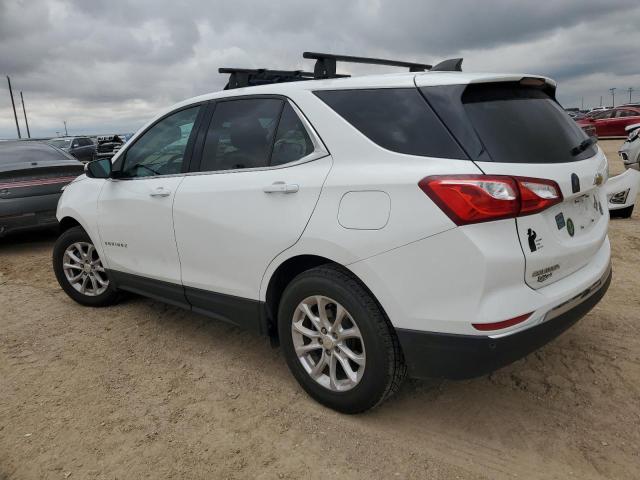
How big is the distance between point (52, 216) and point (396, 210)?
6.35 meters

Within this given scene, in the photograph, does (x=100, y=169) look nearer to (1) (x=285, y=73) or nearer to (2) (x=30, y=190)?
(1) (x=285, y=73)

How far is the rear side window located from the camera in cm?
244

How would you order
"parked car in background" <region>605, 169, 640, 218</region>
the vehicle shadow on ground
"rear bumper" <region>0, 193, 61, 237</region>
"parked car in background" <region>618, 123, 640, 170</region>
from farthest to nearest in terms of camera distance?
"parked car in background" <region>618, 123, 640, 170</region>
the vehicle shadow on ground
"rear bumper" <region>0, 193, 61, 237</region>
"parked car in background" <region>605, 169, 640, 218</region>

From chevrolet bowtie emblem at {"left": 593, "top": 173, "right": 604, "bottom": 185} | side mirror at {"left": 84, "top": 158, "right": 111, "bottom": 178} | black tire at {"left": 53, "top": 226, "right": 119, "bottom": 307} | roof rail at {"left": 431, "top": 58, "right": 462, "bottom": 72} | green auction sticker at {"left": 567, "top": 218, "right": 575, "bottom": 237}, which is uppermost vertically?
roof rail at {"left": 431, "top": 58, "right": 462, "bottom": 72}

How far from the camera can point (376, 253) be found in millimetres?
2480

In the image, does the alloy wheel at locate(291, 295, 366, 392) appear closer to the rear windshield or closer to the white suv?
the white suv

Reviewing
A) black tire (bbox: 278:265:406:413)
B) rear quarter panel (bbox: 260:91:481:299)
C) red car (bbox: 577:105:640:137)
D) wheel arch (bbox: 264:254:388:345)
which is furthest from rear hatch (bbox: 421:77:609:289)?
red car (bbox: 577:105:640:137)

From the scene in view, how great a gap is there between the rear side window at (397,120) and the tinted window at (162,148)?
131 cm

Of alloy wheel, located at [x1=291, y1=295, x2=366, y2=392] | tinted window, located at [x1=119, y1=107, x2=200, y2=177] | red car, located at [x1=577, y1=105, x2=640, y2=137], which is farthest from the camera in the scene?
red car, located at [x1=577, y1=105, x2=640, y2=137]

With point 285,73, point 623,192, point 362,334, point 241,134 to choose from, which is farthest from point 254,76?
point 623,192

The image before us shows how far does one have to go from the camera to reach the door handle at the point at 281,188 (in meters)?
2.84

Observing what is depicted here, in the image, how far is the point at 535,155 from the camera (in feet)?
8.07

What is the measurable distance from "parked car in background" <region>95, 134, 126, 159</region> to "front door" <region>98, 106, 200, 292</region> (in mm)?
19407

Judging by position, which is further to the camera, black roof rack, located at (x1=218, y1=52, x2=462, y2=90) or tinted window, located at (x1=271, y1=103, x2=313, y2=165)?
black roof rack, located at (x1=218, y1=52, x2=462, y2=90)
